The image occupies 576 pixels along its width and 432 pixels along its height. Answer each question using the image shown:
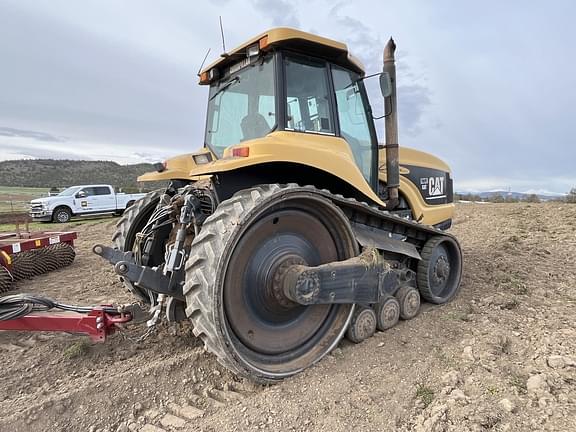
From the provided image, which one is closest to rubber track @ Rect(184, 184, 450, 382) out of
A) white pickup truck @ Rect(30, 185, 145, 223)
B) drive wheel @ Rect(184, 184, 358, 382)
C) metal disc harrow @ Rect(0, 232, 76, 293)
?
drive wheel @ Rect(184, 184, 358, 382)

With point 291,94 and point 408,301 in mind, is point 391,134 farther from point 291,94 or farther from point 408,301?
point 408,301

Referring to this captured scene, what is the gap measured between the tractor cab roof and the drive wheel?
130 cm

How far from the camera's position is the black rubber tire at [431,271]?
178 inches

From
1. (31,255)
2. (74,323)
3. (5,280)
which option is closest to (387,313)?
(74,323)

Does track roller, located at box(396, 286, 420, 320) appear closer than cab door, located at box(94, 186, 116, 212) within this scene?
Yes

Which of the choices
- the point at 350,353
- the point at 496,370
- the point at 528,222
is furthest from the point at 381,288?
the point at 528,222

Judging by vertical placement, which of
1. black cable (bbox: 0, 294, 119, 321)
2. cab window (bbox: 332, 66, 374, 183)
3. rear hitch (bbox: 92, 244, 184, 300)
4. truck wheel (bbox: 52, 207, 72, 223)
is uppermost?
cab window (bbox: 332, 66, 374, 183)

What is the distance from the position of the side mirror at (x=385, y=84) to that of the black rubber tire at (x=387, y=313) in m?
2.06

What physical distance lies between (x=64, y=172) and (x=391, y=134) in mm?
63802

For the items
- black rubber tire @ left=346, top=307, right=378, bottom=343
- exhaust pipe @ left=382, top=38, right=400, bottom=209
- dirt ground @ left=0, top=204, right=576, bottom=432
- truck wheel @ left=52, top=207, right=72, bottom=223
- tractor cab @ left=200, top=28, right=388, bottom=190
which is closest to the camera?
dirt ground @ left=0, top=204, right=576, bottom=432

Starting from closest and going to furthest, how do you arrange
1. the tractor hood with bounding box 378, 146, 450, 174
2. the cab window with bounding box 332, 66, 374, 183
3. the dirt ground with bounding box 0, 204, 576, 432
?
the dirt ground with bounding box 0, 204, 576, 432, the cab window with bounding box 332, 66, 374, 183, the tractor hood with bounding box 378, 146, 450, 174

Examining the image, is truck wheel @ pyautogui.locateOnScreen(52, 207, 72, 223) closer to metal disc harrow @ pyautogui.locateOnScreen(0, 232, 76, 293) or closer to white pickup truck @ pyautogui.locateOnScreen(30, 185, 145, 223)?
white pickup truck @ pyautogui.locateOnScreen(30, 185, 145, 223)

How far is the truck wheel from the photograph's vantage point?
1845 cm

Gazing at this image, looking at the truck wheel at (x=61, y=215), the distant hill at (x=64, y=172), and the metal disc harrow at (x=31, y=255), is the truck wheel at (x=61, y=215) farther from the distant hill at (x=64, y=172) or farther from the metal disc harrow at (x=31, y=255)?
the distant hill at (x=64, y=172)
